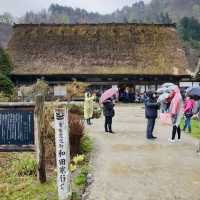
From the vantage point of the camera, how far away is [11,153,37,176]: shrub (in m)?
9.74

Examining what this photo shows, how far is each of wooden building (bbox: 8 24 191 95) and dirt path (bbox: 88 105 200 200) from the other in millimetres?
22826

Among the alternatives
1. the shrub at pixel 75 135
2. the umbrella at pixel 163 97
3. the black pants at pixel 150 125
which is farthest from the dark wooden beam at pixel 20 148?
the umbrella at pixel 163 97

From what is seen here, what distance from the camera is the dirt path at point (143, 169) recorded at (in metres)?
8.25

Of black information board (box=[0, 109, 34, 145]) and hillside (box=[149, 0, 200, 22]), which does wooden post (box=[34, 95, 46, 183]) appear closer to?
black information board (box=[0, 109, 34, 145])

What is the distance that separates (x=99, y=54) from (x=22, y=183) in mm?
31359

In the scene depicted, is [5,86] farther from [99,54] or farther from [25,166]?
[25,166]

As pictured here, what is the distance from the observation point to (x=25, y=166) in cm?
998

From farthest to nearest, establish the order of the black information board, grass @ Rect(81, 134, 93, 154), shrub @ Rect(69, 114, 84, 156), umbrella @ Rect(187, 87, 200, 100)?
umbrella @ Rect(187, 87, 200, 100)
grass @ Rect(81, 134, 93, 154)
shrub @ Rect(69, 114, 84, 156)
the black information board

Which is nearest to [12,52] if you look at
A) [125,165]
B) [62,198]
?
[125,165]

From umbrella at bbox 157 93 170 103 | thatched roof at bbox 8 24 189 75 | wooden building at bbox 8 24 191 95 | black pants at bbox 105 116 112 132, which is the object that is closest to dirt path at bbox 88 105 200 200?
black pants at bbox 105 116 112 132

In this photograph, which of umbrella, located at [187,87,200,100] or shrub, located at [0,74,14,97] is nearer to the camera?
umbrella, located at [187,87,200,100]

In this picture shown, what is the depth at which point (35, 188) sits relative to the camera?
8.59 m

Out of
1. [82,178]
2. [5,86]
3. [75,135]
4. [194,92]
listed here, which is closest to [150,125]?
[194,92]

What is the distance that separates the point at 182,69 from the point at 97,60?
6.91 meters
